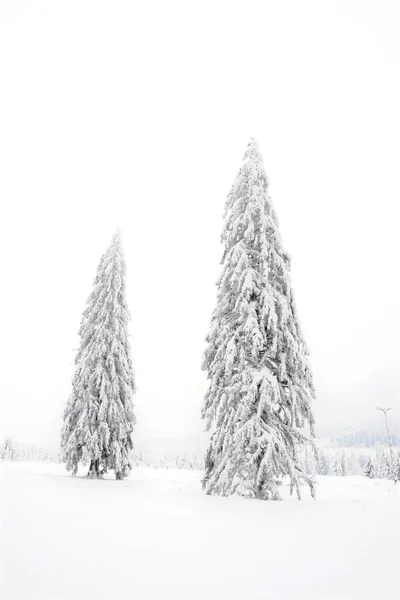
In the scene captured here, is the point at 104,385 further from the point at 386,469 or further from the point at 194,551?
the point at 386,469

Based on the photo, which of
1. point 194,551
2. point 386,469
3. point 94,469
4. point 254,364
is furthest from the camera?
point 386,469

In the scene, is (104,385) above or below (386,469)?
above

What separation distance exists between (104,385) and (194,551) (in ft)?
50.1

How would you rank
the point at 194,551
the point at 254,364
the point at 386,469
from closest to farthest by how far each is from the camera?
the point at 194,551 < the point at 254,364 < the point at 386,469

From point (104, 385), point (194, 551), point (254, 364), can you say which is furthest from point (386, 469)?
point (194, 551)

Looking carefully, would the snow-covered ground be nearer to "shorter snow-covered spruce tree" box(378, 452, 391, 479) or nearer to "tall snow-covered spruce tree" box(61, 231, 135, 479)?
"tall snow-covered spruce tree" box(61, 231, 135, 479)

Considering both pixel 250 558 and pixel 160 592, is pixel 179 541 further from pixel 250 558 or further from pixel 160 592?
pixel 160 592

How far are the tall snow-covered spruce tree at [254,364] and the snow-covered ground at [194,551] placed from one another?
2.52 meters

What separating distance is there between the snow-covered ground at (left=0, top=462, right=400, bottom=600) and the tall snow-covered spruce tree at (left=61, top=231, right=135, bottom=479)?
33.6 ft

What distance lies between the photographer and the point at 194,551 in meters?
5.67

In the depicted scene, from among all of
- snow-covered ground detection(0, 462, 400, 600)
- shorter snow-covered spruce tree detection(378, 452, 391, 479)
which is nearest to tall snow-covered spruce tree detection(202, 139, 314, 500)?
snow-covered ground detection(0, 462, 400, 600)

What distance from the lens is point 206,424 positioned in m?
13.8

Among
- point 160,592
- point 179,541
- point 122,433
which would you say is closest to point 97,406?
point 122,433

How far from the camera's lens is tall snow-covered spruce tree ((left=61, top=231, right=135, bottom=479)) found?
1916cm
